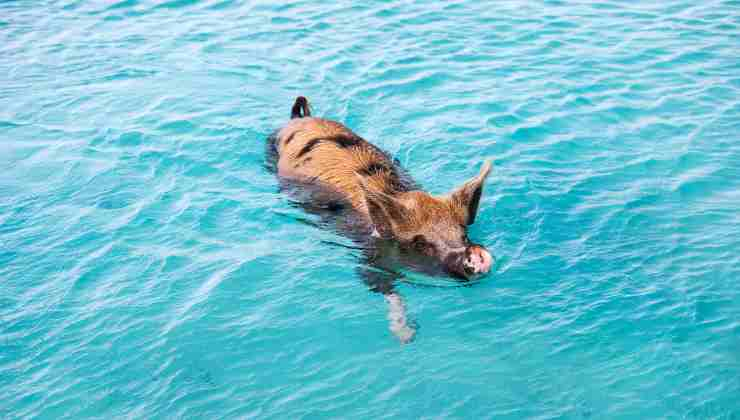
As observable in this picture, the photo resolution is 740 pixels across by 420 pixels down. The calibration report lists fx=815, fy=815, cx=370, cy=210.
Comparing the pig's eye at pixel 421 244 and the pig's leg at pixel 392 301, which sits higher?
the pig's eye at pixel 421 244

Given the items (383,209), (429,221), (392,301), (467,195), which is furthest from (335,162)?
(392,301)

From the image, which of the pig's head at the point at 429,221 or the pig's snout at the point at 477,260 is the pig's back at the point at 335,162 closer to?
the pig's head at the point at 429,221

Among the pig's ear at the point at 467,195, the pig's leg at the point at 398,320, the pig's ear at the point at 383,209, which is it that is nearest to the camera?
the pig's leg at the point at 398,320

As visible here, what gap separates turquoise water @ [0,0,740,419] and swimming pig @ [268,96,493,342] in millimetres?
236

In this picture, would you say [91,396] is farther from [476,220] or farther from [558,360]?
[476,220]

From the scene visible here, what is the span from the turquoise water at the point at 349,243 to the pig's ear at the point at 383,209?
1.62 ft

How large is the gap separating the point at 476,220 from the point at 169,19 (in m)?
10.8

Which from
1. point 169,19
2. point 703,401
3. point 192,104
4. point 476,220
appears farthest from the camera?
point 169,19

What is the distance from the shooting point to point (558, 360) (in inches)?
276

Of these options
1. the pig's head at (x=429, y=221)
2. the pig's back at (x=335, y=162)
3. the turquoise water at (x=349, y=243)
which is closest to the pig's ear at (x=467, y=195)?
the pig's head at (x=429, y=221)

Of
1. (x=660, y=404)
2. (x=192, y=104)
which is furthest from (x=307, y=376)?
(x=192, y=104)

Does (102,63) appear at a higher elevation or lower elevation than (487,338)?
higher

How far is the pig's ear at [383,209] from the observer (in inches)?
327

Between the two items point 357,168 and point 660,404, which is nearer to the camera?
point 660,404
